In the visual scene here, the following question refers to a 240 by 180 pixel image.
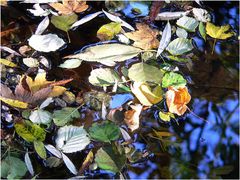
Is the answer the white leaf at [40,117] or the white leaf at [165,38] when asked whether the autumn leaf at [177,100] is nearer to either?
the white leaf at [165,38]

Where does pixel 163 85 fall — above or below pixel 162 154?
above

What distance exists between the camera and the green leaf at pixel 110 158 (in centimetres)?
88

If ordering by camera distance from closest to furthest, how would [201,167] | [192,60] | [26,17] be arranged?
[201,167] → [192,60] → [26,17]

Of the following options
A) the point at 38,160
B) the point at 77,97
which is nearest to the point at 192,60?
the point at 77,97

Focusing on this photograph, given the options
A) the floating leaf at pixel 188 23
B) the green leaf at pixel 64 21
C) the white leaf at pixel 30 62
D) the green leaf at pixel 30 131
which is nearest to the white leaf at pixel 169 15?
A: the floating leaf at pixel 188 23

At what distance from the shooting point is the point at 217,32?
1.13m

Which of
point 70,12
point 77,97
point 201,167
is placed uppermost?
point 70,12

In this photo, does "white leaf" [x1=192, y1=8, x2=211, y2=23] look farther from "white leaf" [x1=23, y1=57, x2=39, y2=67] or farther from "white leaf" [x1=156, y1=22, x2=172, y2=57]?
"white leaf" [x1=23, y1=57, x2=39, y2=67]

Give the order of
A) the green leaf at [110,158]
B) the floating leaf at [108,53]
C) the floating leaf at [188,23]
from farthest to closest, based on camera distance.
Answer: the floating leaf at [188,23] → the floating leaf at [108,53] → the green leaf at [110,158]

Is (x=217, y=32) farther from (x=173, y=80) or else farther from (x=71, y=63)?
(x=71, y=63)

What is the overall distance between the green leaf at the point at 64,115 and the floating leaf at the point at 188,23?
41 cm

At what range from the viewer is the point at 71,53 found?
3.50 feet

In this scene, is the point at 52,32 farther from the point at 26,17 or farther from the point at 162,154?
the point at 162,154

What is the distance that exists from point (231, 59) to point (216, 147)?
284 millimetres
